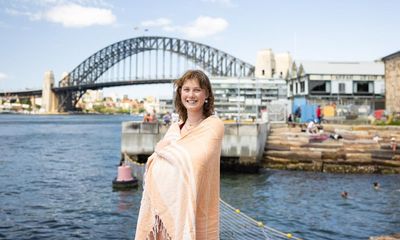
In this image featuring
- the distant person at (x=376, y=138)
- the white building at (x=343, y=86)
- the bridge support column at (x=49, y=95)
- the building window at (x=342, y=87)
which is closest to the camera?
the distant person at (x=376, y=138)

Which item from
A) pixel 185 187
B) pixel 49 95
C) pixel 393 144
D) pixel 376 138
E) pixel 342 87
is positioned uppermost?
pixel 49 95

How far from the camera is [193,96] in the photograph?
120 inches

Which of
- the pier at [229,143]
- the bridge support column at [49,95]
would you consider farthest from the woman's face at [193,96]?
the bridge support column at [49,95]

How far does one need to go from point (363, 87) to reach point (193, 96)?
139 ft

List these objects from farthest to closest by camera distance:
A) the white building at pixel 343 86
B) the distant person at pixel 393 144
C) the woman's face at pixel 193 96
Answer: the white building at pixel 343 86
the distant person at pixel 393 144
the woman's face at pixel 193 96

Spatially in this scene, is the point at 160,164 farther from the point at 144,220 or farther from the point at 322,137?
the point at 322,137

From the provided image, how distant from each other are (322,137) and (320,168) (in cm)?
383

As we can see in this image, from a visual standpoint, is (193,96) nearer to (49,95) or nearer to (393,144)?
(393,144)

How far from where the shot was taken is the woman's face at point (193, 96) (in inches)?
120

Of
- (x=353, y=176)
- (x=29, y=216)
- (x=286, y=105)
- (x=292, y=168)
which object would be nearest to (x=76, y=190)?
(x=29, y=216)

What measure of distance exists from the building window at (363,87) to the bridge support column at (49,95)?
445 ft

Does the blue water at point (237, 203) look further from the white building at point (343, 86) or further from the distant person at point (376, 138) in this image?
the white building at point (343, 86)

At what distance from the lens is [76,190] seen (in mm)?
17828

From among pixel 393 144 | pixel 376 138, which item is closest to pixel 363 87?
pixel 376 138
